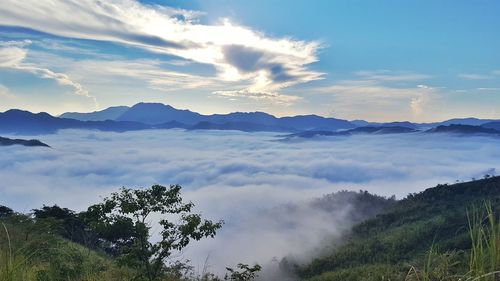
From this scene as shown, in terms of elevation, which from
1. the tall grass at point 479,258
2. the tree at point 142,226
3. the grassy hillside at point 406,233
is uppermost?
the tall grass at point 479,258

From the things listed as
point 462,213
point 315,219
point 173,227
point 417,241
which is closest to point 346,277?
point 417,241

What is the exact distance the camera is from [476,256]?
366 centimetres

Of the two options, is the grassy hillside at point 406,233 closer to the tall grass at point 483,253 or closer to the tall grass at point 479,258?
the tall grass at point 479,258

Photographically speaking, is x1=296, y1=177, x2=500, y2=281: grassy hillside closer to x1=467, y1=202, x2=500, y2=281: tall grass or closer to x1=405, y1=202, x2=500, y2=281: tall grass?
x1=405, y1=202, x2=500, y2=281: tall grass

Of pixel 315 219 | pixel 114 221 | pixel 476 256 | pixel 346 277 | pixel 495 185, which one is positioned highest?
pixel 476 256

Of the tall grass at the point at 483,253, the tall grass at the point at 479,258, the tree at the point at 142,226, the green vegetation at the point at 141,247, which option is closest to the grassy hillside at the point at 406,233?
the green vegetation at the point at 141,247

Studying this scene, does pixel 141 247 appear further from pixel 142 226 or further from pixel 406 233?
pixel 406 233

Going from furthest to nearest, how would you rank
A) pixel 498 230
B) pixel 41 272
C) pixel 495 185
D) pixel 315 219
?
1. pixel 315 219
2. pixel 495 185
3. pixel 41 272
4. pixel 498 230

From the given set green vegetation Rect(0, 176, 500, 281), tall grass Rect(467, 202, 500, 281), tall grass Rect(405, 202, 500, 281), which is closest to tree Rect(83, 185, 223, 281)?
green vegetation Rect(0, 176, 500, 281)

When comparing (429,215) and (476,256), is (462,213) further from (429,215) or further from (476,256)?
(476,256)

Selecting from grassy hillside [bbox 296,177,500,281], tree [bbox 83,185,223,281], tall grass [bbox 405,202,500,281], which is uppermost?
tall grass [bbox 405,202,500,281]

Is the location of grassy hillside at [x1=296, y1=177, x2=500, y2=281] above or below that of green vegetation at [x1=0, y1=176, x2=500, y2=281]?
below

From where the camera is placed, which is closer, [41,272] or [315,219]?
[41,272]

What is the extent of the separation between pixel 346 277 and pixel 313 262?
35.3 m
